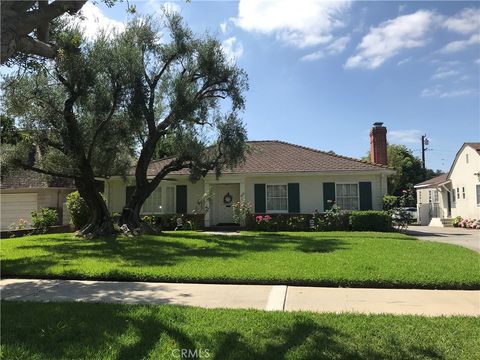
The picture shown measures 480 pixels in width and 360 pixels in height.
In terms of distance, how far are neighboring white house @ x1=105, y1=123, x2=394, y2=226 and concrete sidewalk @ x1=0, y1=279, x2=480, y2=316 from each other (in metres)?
14.1

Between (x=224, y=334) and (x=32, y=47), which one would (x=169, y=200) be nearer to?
(x=32, y=47)

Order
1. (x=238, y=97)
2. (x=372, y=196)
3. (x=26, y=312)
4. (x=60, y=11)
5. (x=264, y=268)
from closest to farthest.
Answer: (x=60, y=11), (x=26, y=312), (x=264, y=268), (x=238, y=97), (x=372, y=196)

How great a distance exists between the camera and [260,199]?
76.6 ft

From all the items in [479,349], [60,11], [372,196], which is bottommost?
[479,349]

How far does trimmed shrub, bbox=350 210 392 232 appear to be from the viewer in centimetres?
2125

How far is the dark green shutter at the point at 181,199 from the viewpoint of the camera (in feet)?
78.7

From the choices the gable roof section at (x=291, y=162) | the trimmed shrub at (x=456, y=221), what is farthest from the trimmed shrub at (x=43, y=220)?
the trimmed shrub at (x=456, y=221)

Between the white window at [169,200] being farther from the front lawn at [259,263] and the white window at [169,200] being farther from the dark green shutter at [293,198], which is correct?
the front lawn at [259,263]

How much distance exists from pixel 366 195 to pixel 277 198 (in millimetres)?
4366

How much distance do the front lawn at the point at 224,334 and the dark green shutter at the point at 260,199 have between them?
1690 cm

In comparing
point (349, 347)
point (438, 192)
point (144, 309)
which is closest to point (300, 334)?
point (349, 347)

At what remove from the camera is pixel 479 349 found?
16.0ft

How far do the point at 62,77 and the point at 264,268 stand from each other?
1062cm

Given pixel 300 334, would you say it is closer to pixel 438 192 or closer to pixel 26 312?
pixel 26 312
